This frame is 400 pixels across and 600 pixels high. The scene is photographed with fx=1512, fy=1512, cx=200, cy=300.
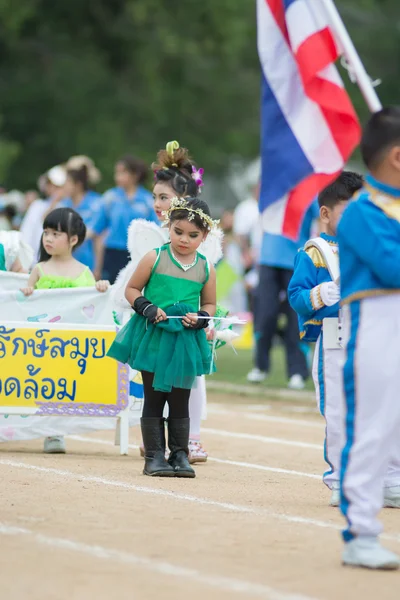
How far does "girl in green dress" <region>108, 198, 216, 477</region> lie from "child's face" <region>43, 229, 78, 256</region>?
1.55 m

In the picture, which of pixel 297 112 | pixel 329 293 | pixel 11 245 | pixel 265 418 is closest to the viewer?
pixel 329 293

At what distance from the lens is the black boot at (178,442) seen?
8.90 meters

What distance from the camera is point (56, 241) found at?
10359 millimetres

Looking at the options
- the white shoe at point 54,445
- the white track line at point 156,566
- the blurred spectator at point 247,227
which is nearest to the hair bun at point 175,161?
the white shoe at point 54,445

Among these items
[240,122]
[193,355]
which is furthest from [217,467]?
[240,122]

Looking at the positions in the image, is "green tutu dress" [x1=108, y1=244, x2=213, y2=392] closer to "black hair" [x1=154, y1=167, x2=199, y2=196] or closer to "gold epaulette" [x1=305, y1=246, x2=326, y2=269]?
"black hair" [x1=154, y1=167, x2=199, y2=196]

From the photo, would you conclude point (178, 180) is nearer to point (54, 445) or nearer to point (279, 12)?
point (54, 445)

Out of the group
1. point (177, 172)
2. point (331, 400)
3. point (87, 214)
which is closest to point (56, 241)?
point (177, 172)

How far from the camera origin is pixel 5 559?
5.95 meters

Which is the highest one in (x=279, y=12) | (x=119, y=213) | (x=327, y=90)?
(x=279, y=12)

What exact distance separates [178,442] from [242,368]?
9.76 metres

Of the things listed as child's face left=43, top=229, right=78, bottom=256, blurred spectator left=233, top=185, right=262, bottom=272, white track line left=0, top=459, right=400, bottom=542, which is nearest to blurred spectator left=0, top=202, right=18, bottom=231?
blurred spectator left=233, top=185, right=262, bottom=272

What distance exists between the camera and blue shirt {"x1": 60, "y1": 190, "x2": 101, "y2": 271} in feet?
50.9

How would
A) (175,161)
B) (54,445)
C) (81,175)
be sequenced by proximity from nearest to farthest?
1. (175,161)
2. (54,445)
3. (81,175)
